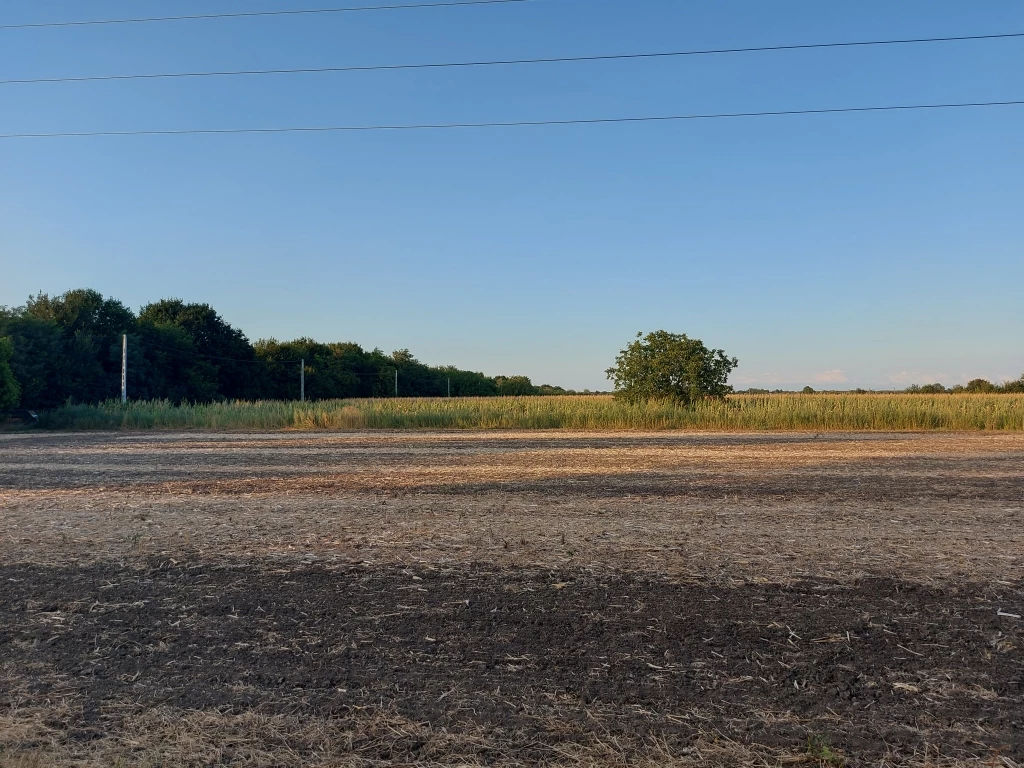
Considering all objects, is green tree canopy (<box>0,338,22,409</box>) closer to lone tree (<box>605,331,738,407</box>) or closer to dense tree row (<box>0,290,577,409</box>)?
dense tree row (<box>0,290,577,409</box>)

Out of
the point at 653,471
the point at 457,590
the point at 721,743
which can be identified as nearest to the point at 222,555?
the point at 457,590

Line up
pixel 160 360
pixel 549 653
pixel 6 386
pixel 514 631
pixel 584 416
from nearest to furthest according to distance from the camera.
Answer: pixel 549 653 < pixel 514 631 < pixel 584 416 < pixel 6 386 < pixel 160 360

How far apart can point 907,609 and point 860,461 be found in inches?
375

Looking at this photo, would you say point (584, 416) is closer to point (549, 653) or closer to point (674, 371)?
point (674, 371)

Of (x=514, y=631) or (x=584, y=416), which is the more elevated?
(x=584, y=416)

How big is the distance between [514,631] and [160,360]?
53.2 meters

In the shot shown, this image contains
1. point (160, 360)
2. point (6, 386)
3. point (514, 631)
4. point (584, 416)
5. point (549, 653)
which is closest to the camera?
point (549, 653)

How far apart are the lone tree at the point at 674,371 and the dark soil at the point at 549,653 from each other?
22.7 metres

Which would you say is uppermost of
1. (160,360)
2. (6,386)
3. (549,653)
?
(160,360)

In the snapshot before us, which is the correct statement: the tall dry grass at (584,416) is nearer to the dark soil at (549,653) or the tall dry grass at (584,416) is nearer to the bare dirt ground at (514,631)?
the bare dirt ground at (514,631)

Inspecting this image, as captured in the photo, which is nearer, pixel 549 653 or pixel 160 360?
pixel 549 653

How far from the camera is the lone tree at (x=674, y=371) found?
88.6ft

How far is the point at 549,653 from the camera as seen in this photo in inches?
136

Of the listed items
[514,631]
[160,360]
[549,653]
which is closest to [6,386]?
[160,360]
